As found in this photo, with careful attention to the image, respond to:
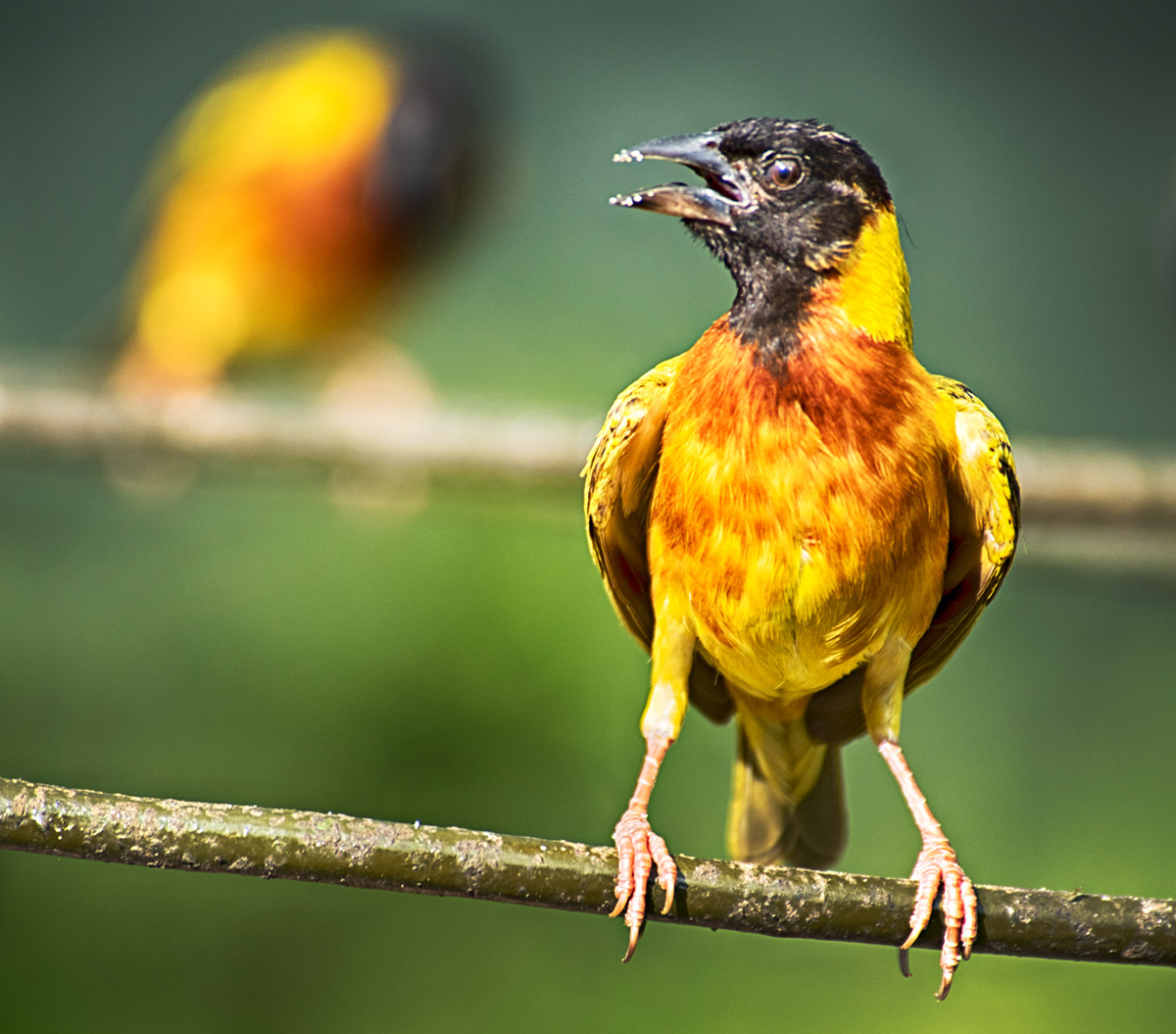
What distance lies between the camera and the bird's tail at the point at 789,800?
5.91ft

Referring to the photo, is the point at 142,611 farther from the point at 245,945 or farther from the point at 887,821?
the point at 887,821

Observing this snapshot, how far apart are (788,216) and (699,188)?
0.27 ft

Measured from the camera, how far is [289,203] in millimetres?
4535

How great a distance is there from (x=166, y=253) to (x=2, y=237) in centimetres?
93

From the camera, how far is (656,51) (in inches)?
201

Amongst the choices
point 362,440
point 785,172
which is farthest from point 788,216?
point 362,440

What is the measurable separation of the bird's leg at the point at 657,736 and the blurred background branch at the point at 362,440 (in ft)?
4.82

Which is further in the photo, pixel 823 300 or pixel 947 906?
pixel 947 906

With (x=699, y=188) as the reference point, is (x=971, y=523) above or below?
below

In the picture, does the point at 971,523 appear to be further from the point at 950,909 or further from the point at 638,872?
the point at 638,872

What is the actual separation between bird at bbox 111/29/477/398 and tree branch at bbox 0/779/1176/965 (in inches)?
133

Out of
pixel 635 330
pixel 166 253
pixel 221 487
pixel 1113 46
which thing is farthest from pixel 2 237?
pixel 1113 46

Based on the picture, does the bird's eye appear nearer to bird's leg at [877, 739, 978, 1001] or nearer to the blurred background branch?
bird's leg at [877, 739, 978, 1001]

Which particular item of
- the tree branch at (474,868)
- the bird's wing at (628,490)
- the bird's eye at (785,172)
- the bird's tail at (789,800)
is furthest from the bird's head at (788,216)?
the bird's tail at (789,800)
